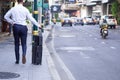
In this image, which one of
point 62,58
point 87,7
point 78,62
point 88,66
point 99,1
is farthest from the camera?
point 87,7

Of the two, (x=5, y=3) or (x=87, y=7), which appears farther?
(x=87, y=7)

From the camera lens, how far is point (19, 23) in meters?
13.5


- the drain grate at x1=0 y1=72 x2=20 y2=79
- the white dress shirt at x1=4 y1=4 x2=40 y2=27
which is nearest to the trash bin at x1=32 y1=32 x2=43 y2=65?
the white dress shirt at x1=4 y1=4 x2=40 y2=27

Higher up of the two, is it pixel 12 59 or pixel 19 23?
pixel 19 23

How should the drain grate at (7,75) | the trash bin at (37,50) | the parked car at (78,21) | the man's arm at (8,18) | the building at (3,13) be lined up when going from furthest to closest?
the parked car at (78,21) < the building at (3,13) < the trash bin at (37,50) < the man's arm at (8,18) < the drain grate at (7,75)

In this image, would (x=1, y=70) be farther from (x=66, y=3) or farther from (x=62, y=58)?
(x=66, y=3)

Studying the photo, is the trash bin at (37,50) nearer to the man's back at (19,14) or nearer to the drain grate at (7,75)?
the man's back at (19,14)

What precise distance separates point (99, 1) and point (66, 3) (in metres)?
54.7

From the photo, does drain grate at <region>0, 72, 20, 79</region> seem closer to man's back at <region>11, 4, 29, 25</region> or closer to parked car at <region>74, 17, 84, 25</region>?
man's back at <region>11, 4, 29, 25</region>

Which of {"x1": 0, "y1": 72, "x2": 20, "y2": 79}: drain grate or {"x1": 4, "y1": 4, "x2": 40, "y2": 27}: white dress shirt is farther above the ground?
{"x1": 4, "y1": 4, "x2": 40, "y2": 27}: white dress shirt

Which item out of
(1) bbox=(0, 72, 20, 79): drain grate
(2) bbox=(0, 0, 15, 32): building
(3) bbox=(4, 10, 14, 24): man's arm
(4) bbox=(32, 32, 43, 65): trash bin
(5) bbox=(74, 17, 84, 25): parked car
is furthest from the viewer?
(5) bbox=(74, 17, 84, 25): parked car

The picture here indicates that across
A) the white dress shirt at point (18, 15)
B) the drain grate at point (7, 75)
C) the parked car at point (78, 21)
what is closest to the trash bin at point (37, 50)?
the white dress shirt at point (18, 15)

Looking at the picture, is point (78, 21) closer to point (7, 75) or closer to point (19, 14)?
point (19, 14)

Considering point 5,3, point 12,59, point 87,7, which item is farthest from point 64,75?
point 87,7
